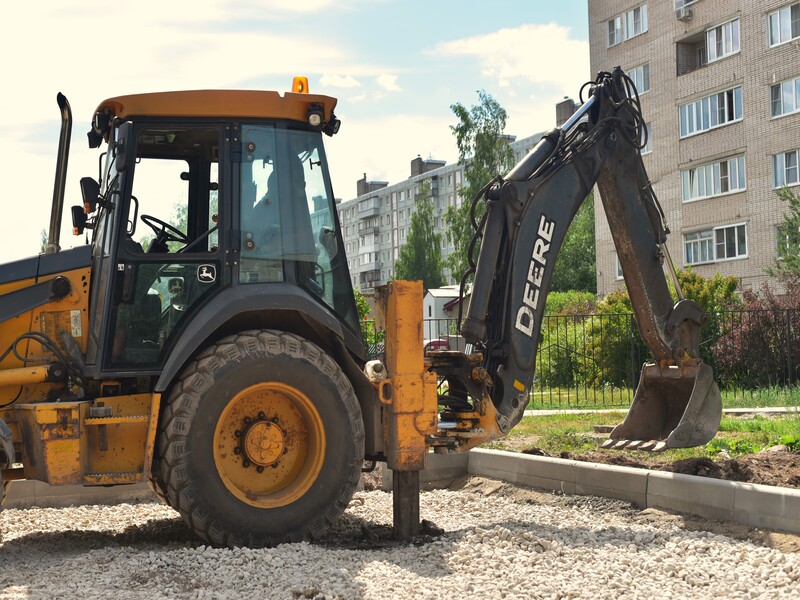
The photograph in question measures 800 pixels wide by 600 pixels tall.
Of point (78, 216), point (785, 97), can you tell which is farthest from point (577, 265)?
point (78, 216)

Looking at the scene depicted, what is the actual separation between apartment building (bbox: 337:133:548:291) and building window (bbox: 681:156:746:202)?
51542 millimetres

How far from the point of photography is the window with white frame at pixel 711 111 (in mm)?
36312

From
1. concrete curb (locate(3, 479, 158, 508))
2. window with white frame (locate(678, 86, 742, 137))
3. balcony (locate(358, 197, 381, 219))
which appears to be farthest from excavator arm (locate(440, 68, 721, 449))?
balcony (locate(358, 197, 381, 219))

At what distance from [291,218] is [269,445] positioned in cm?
162

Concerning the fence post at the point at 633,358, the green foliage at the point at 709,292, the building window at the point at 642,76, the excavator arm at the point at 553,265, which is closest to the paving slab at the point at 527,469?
the excavator arm at the point at 553,265

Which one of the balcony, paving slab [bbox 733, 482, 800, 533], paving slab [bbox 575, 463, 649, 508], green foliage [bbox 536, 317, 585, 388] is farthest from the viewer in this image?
the balcony

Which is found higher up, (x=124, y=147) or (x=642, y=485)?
(x=124, y=147)

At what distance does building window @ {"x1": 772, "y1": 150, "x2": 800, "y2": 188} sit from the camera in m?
33.7

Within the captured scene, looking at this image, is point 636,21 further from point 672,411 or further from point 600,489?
point 600,489

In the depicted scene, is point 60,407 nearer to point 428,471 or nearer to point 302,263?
point 302,263

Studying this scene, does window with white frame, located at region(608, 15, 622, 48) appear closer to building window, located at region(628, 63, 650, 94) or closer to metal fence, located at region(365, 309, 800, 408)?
building window, located at region(628, 63, 650, 94)

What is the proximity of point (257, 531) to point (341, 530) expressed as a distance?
112cm

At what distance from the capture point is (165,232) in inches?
287

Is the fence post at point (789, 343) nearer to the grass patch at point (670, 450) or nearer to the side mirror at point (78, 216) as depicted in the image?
the grass patch at point (670, 450)
